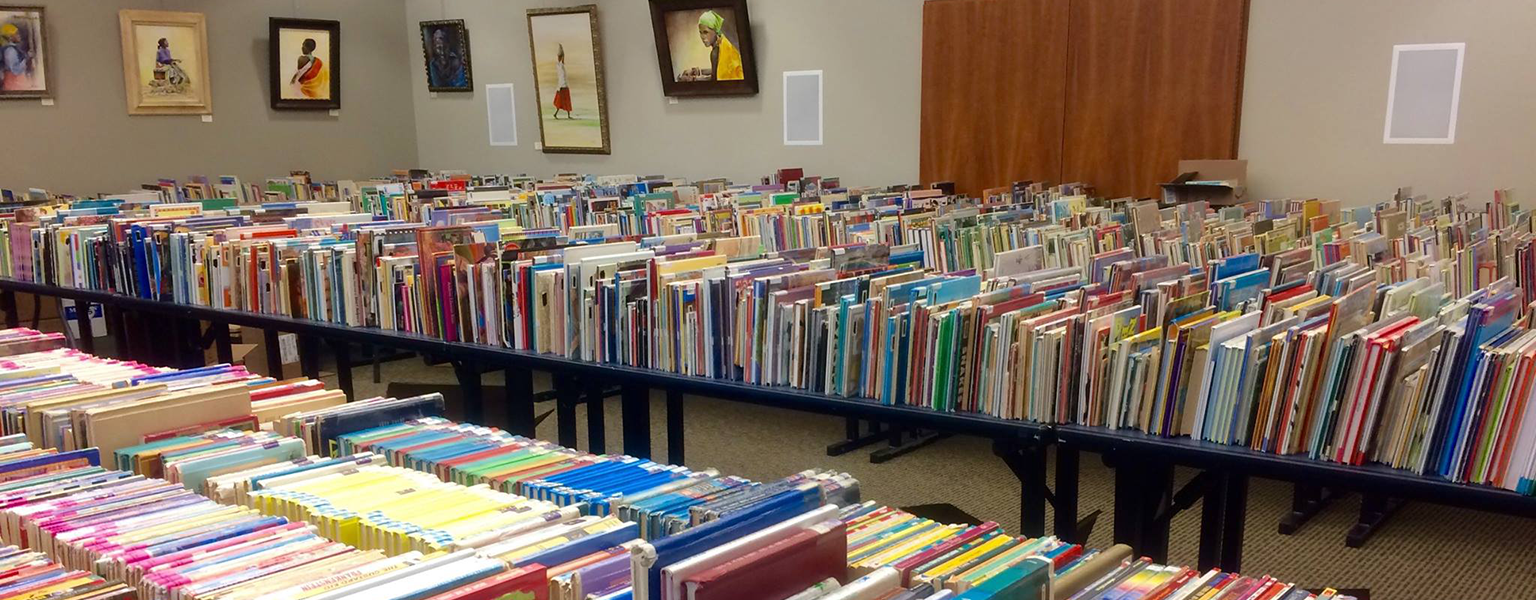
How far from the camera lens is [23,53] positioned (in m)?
8.33

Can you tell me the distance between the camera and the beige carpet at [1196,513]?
11.3 ft

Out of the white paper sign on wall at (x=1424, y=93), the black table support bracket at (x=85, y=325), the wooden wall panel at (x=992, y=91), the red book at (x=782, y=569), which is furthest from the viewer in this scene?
the wooden wall panel at (x=992, y=91)

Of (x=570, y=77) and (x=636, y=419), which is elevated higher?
(x=570, y=77)

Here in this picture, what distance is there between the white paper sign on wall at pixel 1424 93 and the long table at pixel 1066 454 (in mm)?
4441

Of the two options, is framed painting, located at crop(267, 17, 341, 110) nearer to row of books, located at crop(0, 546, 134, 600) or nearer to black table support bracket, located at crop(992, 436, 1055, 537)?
black table support bracket, located at crop(992, 436, 1055, 537)

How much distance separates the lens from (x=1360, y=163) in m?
6.41

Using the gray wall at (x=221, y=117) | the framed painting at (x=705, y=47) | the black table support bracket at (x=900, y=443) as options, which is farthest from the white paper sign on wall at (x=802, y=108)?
the gray wall at (x=221, y=117)

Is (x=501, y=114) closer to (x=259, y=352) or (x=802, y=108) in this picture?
(x=802, y=108)

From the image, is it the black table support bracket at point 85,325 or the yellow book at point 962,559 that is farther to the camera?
the black table support bracket at point 85,325

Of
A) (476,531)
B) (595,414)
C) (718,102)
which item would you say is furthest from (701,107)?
(476,531)

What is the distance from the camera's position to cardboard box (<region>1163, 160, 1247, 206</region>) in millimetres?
6387

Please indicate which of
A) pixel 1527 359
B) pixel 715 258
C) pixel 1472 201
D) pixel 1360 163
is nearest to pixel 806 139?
pixel 1360 163

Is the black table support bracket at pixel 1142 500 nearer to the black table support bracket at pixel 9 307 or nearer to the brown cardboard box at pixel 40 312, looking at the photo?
the black table support bracket at pixel 9 307

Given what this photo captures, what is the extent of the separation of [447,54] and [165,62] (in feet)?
8.34
